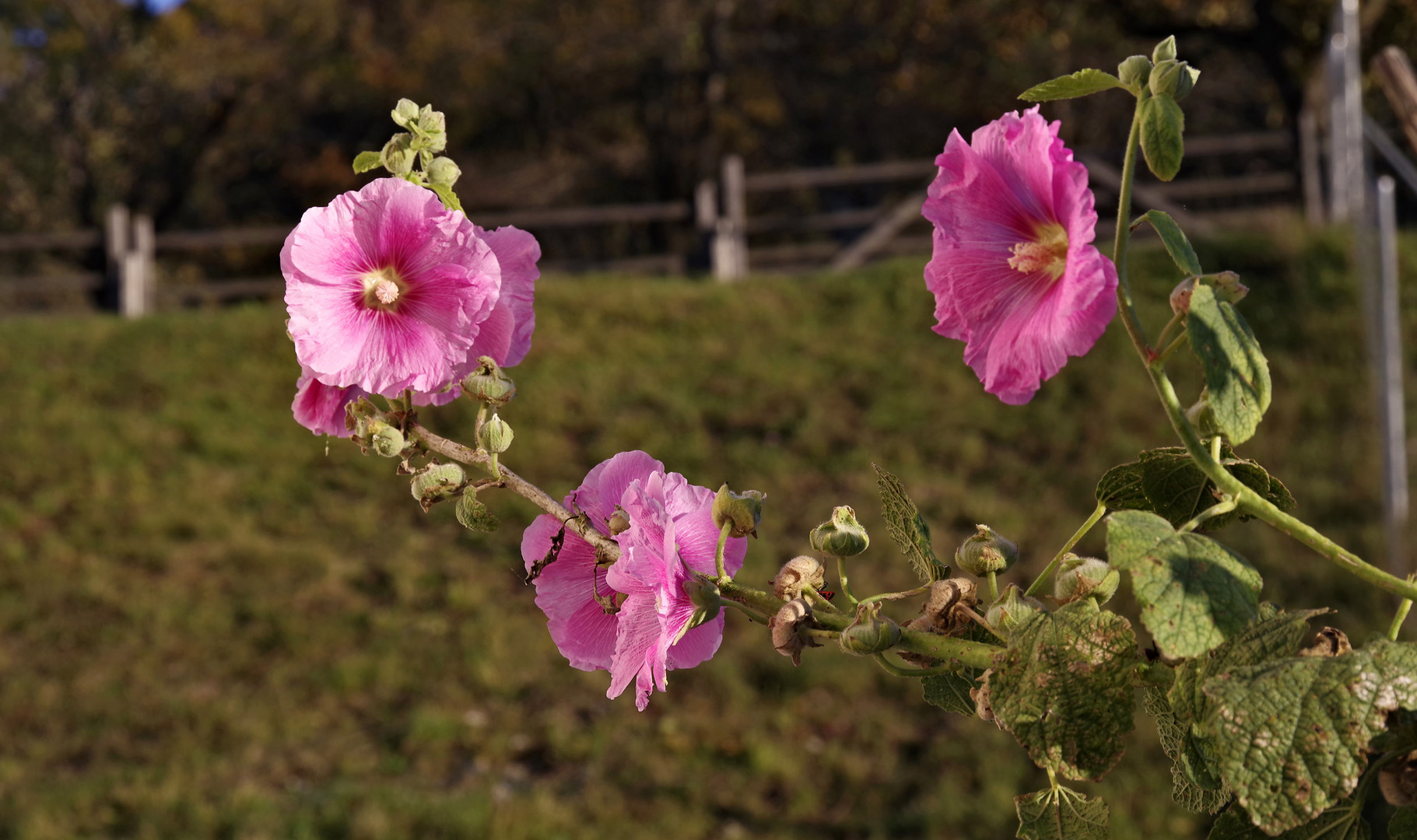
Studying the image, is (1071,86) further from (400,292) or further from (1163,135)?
(400,292)

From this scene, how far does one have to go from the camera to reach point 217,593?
361 centimetres

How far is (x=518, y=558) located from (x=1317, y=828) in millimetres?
3442

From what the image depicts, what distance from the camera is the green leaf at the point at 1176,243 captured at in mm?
302

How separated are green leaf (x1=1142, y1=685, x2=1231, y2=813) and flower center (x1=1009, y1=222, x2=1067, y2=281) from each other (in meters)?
0.12

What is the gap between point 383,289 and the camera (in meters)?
0.39

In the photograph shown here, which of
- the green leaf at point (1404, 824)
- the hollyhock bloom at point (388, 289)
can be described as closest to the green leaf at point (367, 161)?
the hollyhock bloom at point (388, 289)

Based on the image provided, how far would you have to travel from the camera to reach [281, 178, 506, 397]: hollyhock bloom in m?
0.37

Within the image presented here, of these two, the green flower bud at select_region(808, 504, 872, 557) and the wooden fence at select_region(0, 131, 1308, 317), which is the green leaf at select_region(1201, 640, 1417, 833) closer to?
the green flower bud at select_region(808, 504, 872, 557)

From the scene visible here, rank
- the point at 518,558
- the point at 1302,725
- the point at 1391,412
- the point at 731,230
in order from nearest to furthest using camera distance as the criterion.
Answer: the point at 1302,725, the point at 1391,412, the point at 518,558, the point at 731,230

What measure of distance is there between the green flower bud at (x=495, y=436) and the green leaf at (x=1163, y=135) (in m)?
0.19

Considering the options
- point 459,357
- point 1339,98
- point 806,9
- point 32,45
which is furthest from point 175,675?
point 32,45

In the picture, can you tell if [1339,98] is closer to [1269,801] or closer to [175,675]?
[175,675]

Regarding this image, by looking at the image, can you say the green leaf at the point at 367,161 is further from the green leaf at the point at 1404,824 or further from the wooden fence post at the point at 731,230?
the wooden fence post at the point at 731,230

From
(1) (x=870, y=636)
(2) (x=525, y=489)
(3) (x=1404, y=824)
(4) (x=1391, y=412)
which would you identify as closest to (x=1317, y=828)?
(3) (x=1404, y=824)
